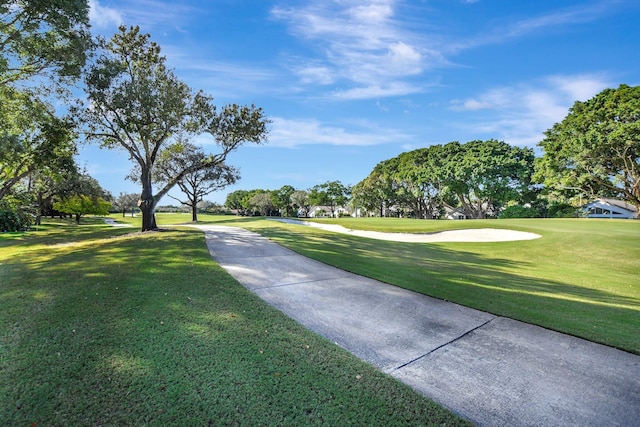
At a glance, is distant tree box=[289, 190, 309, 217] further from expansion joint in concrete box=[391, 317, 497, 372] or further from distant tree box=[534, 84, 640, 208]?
expansion joint in concrete box=[391, 317, 497, 372]

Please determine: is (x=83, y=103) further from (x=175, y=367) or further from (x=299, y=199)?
(x=299, y=199)

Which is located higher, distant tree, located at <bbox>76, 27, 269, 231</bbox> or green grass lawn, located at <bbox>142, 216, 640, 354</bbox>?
distant tree, located at <bbox>76, 27, 269, 231</bbox>

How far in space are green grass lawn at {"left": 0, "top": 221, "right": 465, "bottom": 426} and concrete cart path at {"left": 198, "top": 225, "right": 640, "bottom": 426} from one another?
0.36 metres

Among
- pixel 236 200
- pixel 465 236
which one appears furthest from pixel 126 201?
pixel 465 236

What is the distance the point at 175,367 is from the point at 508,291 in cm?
620

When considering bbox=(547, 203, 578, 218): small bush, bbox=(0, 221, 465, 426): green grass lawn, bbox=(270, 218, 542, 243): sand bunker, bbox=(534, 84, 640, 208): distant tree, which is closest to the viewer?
bbox=(0, 221, 465, 426): green grass lawn

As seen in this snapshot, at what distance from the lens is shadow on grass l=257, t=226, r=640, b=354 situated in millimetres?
4137

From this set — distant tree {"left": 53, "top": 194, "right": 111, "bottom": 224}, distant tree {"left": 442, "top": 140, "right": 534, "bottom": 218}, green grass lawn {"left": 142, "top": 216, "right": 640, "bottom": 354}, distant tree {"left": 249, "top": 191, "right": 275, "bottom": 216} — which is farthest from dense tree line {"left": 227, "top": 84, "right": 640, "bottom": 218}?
distant tree {"left": 53, "top": 194, "right": 111, "bottom": 224}

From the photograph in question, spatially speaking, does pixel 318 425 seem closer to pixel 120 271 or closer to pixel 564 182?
pixel 120 271

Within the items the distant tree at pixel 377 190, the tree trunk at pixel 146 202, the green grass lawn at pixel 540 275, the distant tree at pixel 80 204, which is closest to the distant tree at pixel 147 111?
the tree trunk at pixel 146 202

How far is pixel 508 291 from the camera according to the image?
5902 mm

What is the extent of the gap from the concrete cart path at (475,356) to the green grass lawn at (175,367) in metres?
0.36

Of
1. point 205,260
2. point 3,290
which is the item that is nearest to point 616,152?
point 205,260

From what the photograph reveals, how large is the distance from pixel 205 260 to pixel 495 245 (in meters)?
12.1
